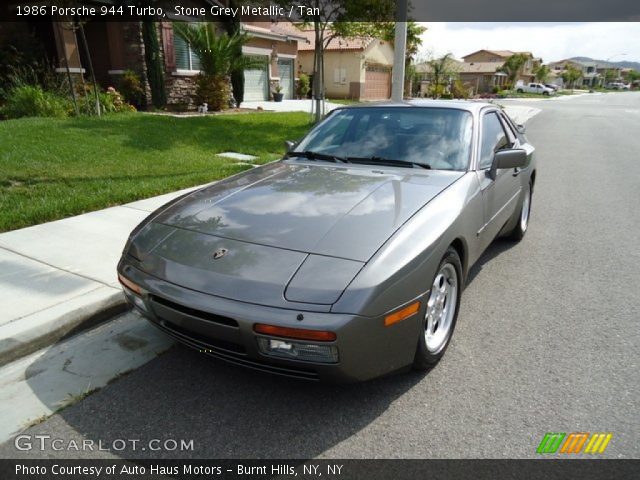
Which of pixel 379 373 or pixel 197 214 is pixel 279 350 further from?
pixel 197 214

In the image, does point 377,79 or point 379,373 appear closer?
point 379,373

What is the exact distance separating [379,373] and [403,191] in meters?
1.19

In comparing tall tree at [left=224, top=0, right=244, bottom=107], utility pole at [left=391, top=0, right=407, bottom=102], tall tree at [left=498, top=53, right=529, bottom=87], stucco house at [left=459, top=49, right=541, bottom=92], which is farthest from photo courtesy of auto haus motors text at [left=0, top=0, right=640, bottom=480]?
tall tree at [left=498, top=53, right=529, bottom=87]

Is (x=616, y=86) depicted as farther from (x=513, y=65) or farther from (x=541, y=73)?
(x=513, y=65)

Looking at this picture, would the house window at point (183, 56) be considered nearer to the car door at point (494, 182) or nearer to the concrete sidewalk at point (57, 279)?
the concrete sidewalk at point (57, 279)

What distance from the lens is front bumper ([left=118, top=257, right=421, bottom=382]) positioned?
81.8 inches

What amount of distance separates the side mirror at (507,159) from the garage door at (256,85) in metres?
18.9

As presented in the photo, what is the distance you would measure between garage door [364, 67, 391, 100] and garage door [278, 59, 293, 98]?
7.75m

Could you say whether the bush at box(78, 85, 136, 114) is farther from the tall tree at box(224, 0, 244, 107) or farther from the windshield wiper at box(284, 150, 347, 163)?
the windshield wiper at box(284, 150, 347, 163)

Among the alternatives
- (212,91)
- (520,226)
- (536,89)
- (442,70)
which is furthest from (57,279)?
(536,89)

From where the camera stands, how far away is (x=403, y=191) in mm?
2955

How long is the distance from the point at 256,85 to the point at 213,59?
299 inches

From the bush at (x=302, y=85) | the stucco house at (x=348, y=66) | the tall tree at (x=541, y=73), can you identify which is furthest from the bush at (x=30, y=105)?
the tall tree at (x=541, y=73)

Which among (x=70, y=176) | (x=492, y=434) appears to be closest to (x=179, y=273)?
(x=492, y=434)
